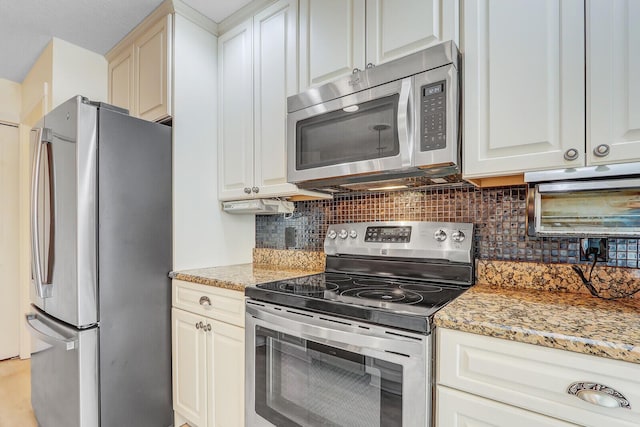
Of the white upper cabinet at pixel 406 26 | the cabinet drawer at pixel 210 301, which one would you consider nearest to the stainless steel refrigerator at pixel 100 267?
the cabinet drawer at pixel 210 301

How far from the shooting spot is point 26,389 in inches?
97.8

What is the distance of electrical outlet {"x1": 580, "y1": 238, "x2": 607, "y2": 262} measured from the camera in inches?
48.3

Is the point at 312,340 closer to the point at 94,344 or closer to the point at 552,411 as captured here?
the point at 552,411

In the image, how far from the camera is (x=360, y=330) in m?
1.10

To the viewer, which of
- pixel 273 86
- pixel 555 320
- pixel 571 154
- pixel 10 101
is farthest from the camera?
pixel 10 101

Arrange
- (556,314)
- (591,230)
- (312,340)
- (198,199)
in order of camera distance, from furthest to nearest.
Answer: (198,199)
(312,340)
(591,230)
(556,314)

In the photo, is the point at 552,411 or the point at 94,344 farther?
the point at 94,344

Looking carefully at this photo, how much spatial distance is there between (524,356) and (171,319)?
177 centimetres

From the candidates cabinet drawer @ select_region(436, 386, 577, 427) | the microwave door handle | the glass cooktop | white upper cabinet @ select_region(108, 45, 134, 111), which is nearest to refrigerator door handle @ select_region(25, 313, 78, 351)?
the glass cooktop

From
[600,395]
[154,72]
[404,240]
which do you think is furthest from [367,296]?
[154,72]

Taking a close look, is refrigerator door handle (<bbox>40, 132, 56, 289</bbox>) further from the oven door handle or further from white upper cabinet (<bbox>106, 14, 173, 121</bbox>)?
the oven door handle

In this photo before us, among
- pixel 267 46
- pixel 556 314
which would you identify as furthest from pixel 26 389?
pixel 556 314

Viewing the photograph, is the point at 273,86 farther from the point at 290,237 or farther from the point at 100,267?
the point at 100,267

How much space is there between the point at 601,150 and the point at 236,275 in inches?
63.0
